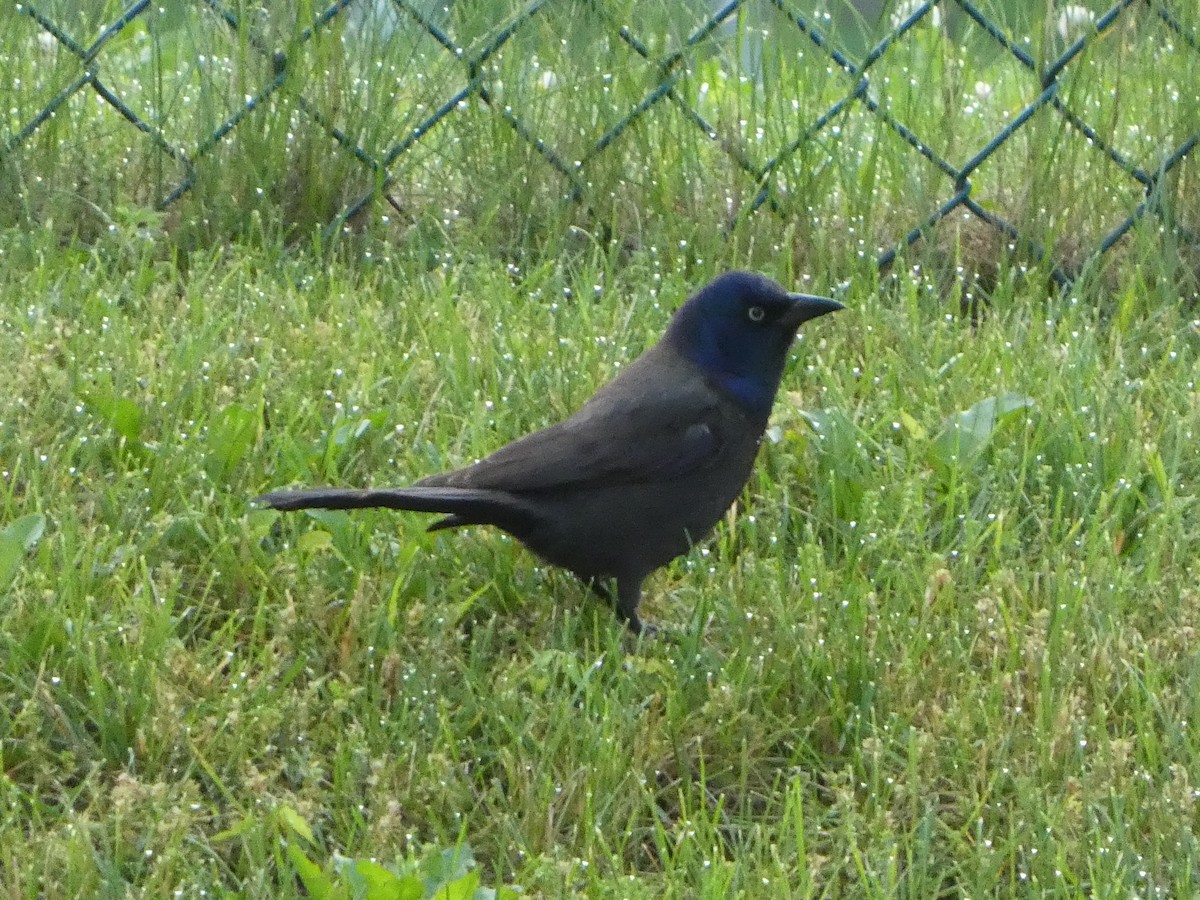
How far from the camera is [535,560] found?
11.6ft

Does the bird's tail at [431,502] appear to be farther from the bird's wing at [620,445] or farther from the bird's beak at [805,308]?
the bird's beak at [805,308]

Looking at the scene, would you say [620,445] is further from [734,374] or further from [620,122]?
[620,122]

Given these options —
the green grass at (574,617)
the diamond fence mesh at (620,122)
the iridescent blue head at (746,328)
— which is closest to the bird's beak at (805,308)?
the iridescent blue head at (746,328)

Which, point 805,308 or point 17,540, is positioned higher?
point 805,308

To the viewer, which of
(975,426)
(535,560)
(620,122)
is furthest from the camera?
(620,122)

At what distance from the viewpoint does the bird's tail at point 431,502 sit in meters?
3.07

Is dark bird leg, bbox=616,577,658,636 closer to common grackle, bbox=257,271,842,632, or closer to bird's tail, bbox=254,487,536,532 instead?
common grackle, bbox=257,271,842,632

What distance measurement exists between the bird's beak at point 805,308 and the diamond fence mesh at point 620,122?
2.85 feet

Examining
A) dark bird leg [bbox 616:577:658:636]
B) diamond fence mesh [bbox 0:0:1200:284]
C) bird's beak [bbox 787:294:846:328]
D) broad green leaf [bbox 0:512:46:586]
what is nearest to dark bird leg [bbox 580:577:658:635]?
dark bird leg [bbox 616:577:658:636]

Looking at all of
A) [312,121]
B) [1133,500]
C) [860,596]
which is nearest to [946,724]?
[860,596]

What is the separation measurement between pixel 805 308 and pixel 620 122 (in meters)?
1.09

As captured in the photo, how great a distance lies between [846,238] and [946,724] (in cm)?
175

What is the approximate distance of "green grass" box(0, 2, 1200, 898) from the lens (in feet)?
8.99

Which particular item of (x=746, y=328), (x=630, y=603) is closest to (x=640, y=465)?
(x=630, y=603)
